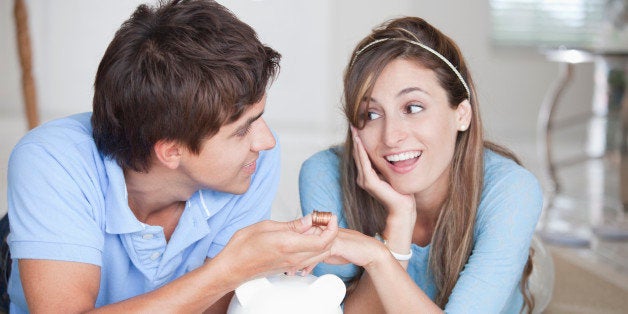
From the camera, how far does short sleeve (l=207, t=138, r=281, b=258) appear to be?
1590 millimetres

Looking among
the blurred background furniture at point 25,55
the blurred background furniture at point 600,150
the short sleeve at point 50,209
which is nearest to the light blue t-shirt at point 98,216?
the short sleeve at point 50,209

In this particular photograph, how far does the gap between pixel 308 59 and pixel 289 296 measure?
198 inches

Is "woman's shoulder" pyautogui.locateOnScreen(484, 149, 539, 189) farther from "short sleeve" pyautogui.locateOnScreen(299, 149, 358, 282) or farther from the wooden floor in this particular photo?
the wooden floor

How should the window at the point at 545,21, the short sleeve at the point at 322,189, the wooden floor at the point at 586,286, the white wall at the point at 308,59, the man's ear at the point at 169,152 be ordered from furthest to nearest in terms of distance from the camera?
1. the window at the point at 545,21
2. the white wall at the point at 308,59
3. the wooden floor at the point at 586,286
4. the short sleeve at the point at 322,189
5. the man's ear at the point at 169,152

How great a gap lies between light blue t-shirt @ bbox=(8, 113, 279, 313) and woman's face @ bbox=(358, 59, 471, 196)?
9.1 inches

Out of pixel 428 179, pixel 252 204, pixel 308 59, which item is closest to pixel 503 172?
pixel 428 179

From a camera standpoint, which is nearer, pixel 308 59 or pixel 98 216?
pixel 98 216

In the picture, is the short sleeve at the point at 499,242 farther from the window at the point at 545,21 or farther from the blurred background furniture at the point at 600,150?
the window at the point at 545,21

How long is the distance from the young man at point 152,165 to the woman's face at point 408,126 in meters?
0.31

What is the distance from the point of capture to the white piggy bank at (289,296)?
4.11 ft

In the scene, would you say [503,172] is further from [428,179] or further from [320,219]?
[320,219]

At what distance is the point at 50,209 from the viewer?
1.29 m

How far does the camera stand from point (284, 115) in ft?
20.5

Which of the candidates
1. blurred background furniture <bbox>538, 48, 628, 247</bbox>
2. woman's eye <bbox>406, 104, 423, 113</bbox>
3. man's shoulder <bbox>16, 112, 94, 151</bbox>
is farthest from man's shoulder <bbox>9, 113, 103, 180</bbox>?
blurred background furniture <bbox>538, 48, 628, 247</bbox>
